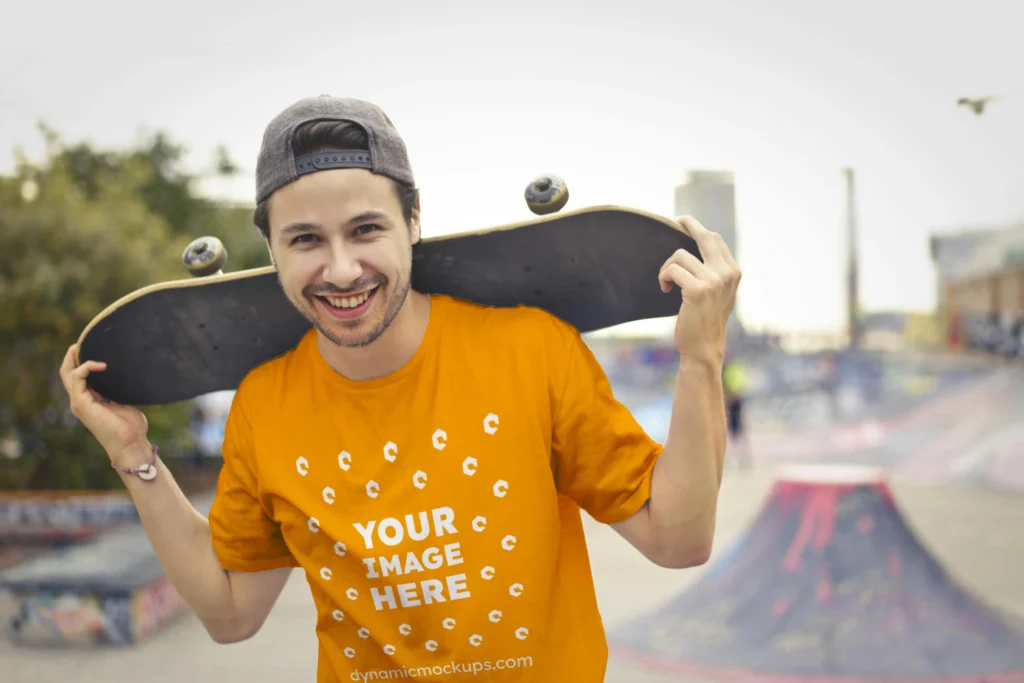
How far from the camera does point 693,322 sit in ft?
4.08

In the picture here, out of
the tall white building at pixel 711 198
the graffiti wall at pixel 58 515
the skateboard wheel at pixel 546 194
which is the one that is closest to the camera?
the skateboard wheel at pixel 546 194

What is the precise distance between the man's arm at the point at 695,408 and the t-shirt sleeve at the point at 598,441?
1.1 inches

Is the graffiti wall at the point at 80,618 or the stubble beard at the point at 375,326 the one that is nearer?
the stubble beard at the point at 375,326

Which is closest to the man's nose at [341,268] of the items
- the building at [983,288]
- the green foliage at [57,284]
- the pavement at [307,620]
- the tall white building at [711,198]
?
the tall white building at [711,198]

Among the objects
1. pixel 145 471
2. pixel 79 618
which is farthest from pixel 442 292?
pixel 79 618

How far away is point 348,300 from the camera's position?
50.2 inches

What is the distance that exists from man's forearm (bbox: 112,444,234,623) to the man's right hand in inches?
0.6

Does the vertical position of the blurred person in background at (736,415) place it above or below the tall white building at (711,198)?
below

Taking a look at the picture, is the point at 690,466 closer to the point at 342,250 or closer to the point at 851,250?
the point at 342,250

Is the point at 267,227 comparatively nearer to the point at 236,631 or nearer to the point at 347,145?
the point at 347,145

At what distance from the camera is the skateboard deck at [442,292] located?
1.38m

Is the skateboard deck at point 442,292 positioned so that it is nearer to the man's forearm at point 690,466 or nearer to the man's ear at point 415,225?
the man's ear at point 415,225

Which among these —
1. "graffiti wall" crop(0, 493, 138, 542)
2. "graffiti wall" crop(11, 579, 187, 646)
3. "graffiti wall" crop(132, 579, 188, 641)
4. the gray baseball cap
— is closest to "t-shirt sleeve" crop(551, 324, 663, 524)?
the gray baseball cap

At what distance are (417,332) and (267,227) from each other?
0.93 ft
